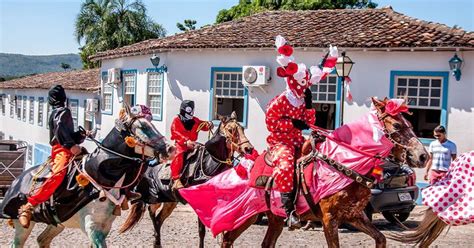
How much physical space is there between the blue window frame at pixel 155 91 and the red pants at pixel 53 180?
11223 millimetres

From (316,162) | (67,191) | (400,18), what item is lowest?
(67,191)

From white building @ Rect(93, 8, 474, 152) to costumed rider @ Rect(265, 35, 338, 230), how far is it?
24.4 feet

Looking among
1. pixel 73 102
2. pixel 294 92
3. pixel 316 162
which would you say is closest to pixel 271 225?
pixel 316 162

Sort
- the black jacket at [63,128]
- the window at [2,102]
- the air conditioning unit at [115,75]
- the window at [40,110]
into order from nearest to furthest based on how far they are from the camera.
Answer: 1. the black jacket at [63,128]
2. the air conditioning unit at [115,75]
3. the window at [40,110]
4. the window at [2,102]

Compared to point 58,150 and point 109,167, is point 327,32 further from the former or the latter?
point 109,167

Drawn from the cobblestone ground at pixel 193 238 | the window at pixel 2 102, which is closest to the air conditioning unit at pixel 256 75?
the cobblestone ground at pixel 193 238

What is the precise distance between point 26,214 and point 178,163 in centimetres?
289

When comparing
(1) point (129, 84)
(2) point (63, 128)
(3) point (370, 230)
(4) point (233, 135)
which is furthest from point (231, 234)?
(1) point (129, 84)

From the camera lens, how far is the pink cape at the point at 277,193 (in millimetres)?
6074

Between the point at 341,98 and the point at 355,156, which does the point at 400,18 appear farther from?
the point at 355,156

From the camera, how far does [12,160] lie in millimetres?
14328

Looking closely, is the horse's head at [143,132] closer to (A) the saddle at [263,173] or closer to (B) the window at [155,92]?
(A) the saddle at [263,173]

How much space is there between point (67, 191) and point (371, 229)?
3.23 m

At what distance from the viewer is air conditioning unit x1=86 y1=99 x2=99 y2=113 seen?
23094 mm
